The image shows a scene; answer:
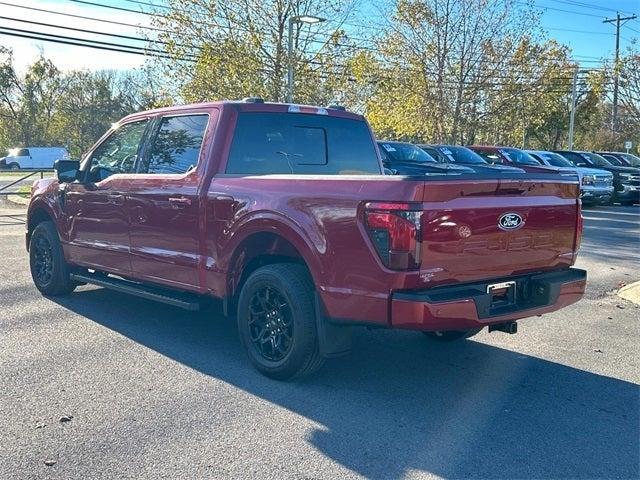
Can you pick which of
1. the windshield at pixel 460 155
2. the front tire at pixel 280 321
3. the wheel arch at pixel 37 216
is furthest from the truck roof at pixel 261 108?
the windshield at pixel 460 155

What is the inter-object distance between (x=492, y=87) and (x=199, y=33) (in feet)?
41.7

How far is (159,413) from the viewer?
4.22 meters

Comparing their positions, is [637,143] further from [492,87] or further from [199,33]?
[199,33]

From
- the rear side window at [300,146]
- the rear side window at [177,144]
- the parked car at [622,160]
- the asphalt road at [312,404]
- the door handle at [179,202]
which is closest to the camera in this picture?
the asphalt road at [312,404]

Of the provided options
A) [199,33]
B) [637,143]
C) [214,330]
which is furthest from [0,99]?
[214,330]

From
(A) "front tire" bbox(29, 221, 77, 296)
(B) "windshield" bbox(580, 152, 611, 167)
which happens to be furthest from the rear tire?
(B) "windshield" bbox(580, 152, 611, 167)

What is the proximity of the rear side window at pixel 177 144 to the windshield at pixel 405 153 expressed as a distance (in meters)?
10.7

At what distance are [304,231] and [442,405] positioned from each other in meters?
1.47

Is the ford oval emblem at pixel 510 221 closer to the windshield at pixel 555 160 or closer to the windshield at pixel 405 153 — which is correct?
the windshield at pixel 405 153

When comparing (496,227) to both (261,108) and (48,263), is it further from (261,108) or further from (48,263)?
(48,263)

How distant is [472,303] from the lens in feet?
13.6

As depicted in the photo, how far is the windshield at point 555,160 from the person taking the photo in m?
21.9

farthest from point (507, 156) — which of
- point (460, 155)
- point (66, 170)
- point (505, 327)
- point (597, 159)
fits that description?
point (505, 327)

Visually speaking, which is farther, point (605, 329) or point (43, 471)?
point (605, 329)
